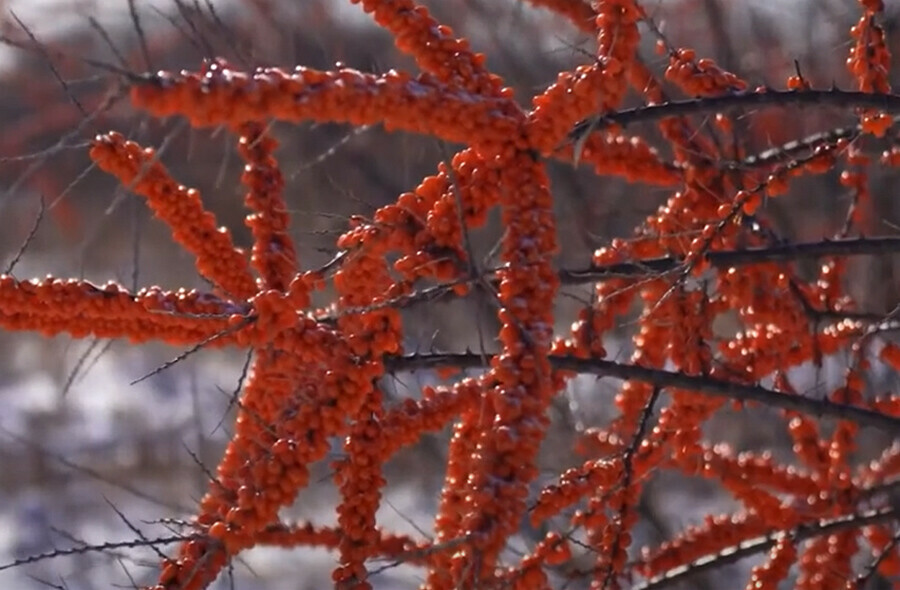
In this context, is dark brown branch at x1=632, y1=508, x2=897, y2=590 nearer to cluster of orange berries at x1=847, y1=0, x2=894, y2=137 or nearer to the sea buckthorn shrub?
the sea buckthorn shrub

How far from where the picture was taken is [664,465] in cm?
205

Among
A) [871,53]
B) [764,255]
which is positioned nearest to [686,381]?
[764,255]

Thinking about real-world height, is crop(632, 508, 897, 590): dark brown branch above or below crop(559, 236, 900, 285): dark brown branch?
below

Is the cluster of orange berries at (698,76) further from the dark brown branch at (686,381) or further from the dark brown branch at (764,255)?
the dark brown branch at (686,381)

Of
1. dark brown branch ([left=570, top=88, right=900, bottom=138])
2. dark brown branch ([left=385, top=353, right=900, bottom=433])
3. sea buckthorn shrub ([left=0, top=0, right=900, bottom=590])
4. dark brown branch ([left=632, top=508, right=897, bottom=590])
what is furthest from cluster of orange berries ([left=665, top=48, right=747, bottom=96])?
dark brown branch ([left=632, top=508, right=897, bottom=590])

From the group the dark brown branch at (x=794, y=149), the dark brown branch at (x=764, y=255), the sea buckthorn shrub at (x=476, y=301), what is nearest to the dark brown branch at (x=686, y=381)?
the sea buckthorn shrub at (x=476, y=301)

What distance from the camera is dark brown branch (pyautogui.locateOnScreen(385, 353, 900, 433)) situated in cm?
153

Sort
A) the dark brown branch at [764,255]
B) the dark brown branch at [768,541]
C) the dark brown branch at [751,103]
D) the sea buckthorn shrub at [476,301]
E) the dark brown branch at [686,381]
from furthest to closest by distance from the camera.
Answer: the dark brown branch at [768,541]
the dark brown branch at [764,255]
the dark brown branch at [686,381]
the dark brown branch at [751,103]
the sea buckthorn shrub at [476,301]

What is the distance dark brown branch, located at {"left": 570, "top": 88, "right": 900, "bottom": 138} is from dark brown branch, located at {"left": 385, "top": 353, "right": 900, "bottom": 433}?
0.28 m

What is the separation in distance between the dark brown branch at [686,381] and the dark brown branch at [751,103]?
0.28 m

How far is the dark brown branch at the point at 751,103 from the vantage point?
1416mm

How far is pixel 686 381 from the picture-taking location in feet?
5.04

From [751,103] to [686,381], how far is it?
334 mm

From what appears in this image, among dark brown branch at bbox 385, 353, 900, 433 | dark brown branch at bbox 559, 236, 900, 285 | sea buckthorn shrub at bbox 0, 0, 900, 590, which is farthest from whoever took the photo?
dark brown branch at bbox 559, 236, 900, 285
